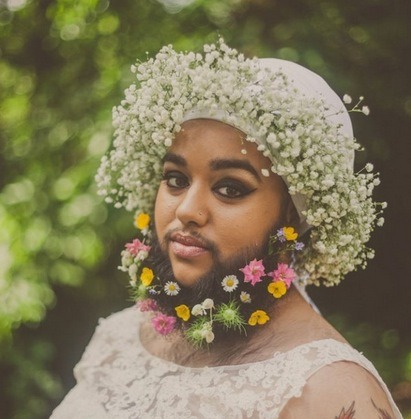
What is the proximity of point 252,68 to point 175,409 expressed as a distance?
123 centimetres

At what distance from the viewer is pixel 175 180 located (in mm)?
2359

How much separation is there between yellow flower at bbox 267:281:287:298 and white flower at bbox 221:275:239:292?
5.2 inches

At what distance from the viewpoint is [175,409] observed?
220 centimetres

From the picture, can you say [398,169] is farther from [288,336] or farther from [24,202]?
[24,202]

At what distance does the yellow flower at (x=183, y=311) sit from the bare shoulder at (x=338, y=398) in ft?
1.69

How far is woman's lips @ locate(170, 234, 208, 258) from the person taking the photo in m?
2.22

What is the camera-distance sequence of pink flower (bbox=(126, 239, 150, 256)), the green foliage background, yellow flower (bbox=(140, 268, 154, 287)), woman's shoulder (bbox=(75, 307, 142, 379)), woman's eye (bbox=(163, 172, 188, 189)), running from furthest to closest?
the green foliage background
woman's shoulder (bbox=(75, 307, 142, 379))
pink flower (bbox=(126, 239, 150, 256))
yellow flower (bbox=(140, 268, 154, 287))
woman's eye (bbox=(163, 172, 188, 189))

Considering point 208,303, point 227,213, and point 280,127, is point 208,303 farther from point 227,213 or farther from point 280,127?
point 280,127

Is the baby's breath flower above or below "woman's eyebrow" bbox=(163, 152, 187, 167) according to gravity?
below

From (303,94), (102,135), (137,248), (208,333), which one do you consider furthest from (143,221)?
(102,135)

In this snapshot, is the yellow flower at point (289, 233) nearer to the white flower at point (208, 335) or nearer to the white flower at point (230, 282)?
the white flower at point (230, 282)

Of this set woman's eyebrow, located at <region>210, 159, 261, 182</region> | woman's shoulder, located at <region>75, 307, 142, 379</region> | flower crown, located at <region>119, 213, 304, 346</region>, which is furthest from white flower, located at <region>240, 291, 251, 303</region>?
woman's shoulder, located at <region>75, 307, 142, 379</region>

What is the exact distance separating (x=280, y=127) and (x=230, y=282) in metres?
0.57

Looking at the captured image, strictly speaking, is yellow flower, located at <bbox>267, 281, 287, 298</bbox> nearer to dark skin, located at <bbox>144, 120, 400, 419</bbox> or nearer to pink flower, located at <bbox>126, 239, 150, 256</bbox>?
dark skin, located at <bbox>144, 120, 400, 419</bbox>
